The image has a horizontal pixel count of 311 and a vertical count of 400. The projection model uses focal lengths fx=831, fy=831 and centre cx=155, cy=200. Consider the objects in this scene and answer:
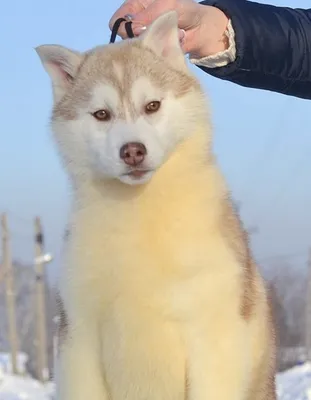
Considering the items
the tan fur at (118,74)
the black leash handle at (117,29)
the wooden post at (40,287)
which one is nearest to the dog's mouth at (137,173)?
the tan fur at (118,74)

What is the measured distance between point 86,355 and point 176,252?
1.67ft

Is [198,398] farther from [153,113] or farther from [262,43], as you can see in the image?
[262,43]

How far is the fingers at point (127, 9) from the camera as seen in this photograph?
11.1 ft

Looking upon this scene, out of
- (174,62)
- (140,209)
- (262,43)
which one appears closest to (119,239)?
(140,209)

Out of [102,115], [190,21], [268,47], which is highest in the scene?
[190,21]

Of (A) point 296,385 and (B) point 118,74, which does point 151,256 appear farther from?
(A) point 296,385

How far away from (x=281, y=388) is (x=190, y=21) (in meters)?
8.17

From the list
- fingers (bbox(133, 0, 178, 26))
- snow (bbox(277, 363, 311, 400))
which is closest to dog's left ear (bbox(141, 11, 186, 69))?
fingers (bbox(133, 0, 178, 26))

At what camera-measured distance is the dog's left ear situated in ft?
10.5

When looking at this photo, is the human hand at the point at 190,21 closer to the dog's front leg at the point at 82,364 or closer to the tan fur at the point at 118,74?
the tan fur at the point at 118,74

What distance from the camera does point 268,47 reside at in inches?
143

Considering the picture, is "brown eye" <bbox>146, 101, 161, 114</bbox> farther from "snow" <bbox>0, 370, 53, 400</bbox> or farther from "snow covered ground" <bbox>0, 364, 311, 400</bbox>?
"snow" <bbox>0, 370, 53, 400</bbox>

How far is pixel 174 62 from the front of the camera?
10.7ft

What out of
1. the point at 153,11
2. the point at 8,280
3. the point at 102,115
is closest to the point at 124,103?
the point at 102,115
